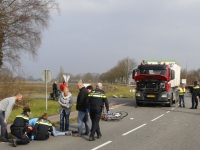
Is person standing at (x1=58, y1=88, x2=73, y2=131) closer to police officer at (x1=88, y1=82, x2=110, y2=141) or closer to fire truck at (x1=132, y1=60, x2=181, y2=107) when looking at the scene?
police officer at (x1=88, y1=82, x2=110, y2=141)

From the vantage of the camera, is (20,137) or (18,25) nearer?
(20,137)

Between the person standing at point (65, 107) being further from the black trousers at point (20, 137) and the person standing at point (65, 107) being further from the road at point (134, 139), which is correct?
the black trousers at point (20, 137)

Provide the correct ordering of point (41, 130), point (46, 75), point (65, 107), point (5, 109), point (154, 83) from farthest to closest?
point (154, 83)
point (46, 75)
point (65, 107)
point (41, 130)
point (5, 109)

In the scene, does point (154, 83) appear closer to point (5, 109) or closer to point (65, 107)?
point (65, 107)

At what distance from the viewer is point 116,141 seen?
927 cm

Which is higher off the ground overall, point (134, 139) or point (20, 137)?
point (20, 137)

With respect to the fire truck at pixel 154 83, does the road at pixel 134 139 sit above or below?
below

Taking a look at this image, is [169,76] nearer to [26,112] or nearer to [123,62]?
[26,112]

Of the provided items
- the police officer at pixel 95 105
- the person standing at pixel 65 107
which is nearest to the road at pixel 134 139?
the police officer at pixel 95 105

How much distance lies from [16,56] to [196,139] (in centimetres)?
1480

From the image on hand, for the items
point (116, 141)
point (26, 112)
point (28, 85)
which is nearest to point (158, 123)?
point (116, 141)

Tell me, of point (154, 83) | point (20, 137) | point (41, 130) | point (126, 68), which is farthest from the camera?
point (126, 68)

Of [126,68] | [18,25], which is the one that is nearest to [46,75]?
[18,25]

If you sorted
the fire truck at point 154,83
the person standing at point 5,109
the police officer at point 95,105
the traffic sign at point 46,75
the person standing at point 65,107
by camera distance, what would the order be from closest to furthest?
the person standing at point 5,109 < the police officer at point 95,105 < the person standing at point 65,107 < the traffic sign at point 46,75 < the fire truck at point 154,83
